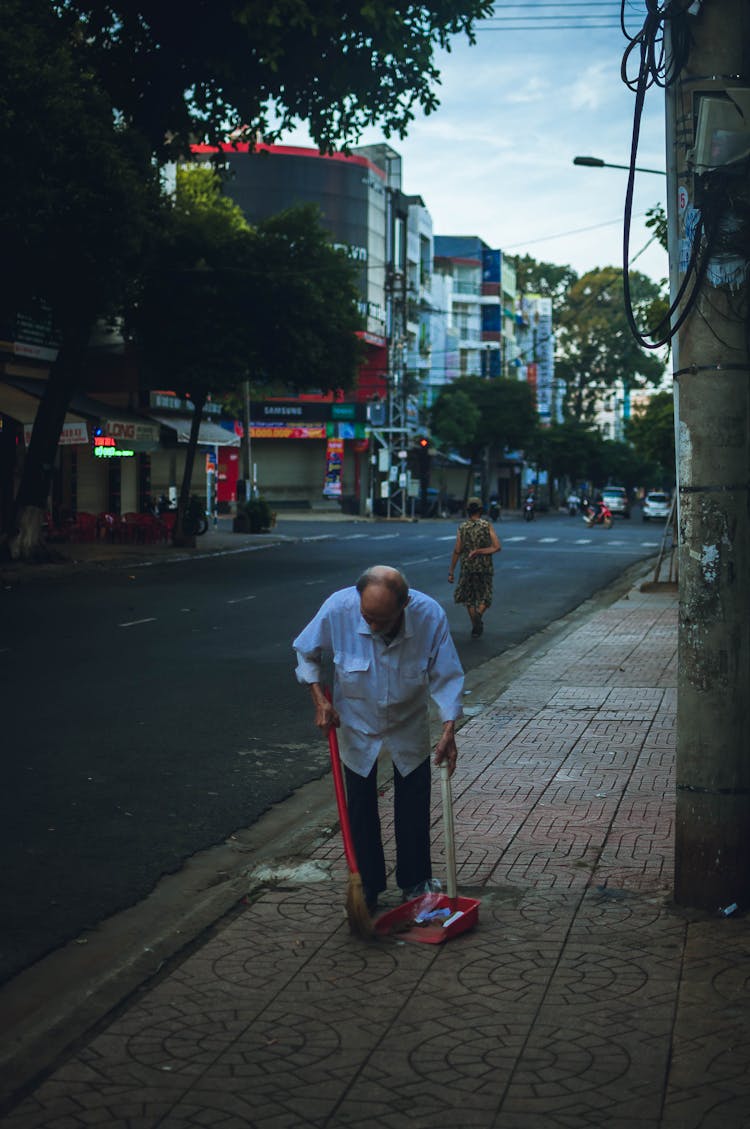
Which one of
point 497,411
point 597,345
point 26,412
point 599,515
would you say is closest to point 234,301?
point 26,412

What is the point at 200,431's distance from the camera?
129 feet

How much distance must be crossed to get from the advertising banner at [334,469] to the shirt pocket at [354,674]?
63.2 metres

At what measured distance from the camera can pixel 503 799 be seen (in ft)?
24.6

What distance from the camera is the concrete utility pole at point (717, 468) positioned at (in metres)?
5.24

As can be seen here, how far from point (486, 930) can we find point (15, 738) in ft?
16.4

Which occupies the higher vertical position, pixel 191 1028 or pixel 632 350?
pixel 632 350

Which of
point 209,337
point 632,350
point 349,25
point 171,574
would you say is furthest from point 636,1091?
point 632,350

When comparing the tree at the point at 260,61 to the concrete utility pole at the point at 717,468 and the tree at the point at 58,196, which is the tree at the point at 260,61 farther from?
the concrete utility pole at the point at 717,468

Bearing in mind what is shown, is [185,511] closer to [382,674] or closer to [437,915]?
[382,674]

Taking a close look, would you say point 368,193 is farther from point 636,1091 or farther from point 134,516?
point 636,1091

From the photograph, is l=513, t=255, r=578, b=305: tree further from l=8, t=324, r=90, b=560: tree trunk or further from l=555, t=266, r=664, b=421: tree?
l=8, t=324, r=90, b=560: tree trunk

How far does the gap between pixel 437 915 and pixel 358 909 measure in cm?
35

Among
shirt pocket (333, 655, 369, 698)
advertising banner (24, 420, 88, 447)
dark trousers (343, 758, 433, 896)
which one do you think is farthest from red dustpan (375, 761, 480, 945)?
advertising banner (24, 420, 88, 447)

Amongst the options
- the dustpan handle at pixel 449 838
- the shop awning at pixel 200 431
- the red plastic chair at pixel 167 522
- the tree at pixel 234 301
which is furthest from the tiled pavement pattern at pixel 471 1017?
the shop awning at pixel 200 431
